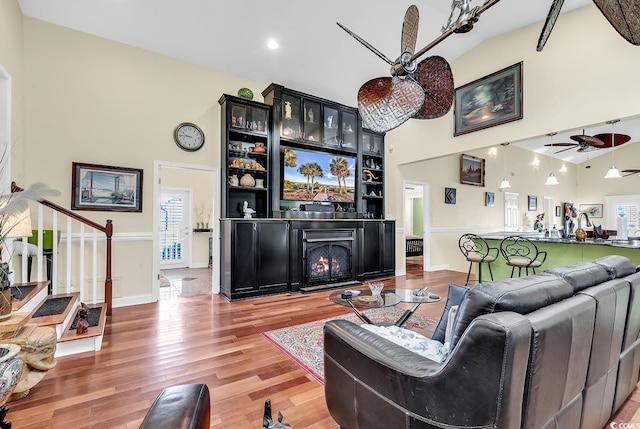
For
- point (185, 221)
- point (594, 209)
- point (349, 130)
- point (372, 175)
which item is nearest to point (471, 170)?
point (372, 175)

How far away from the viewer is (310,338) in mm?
2973

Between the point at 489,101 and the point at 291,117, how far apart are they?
334 cm

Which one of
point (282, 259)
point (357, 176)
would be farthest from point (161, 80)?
point (357, 176)

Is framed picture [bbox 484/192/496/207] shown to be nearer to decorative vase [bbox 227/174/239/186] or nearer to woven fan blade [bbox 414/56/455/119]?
decorative vase [bbox 227/174/239/186]

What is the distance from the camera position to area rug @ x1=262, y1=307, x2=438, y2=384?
2.49 meters

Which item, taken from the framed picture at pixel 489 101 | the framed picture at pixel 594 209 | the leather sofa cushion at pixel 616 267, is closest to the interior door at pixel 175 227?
the framed picture at pixel 489 101

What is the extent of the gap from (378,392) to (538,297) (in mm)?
783

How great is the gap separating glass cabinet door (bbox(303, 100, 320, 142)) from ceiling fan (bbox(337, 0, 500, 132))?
3.14m

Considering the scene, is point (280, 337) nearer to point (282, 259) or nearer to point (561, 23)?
point (282, 259)

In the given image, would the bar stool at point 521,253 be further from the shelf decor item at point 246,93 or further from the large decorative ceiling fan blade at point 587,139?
the shelf decor item at point 246,93

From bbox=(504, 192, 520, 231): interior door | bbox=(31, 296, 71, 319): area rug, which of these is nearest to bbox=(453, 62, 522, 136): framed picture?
bbox=(504, 192, 520, 231): interior door

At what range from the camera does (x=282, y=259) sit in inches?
187

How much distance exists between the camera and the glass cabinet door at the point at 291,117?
16.3 feet

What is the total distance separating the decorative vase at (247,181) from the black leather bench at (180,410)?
3946 millimetres
